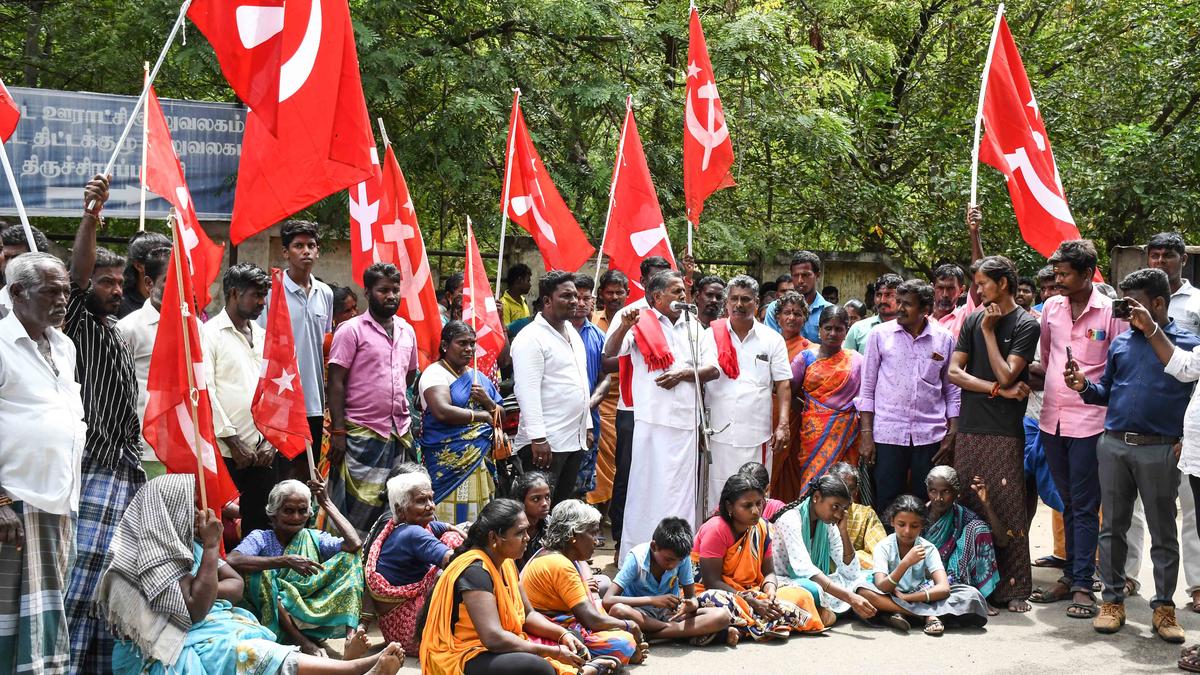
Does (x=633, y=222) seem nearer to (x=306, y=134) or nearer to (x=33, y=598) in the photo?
(x=306, y=134)

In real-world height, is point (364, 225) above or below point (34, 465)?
above

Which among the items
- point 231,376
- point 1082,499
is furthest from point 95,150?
point 1082,499

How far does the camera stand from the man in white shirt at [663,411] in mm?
7812

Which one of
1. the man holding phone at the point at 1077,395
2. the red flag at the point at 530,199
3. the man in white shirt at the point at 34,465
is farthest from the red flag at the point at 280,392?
the man holding phone at the point at 1077,395

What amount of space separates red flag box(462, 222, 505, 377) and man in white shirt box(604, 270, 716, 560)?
38.3 inches

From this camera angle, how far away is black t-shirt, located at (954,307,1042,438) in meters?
7.36

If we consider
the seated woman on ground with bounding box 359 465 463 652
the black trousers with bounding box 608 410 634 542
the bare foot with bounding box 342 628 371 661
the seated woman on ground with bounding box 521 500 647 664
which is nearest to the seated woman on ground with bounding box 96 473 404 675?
the bare foot with bounding box 342 628 371 661

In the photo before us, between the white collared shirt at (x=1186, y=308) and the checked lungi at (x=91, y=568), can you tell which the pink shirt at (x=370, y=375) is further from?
the white collared shirt at (x=1186, y=308)

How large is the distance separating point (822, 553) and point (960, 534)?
2.90 ft

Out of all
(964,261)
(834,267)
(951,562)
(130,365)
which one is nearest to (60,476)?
(130,365)

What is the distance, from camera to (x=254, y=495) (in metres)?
6.54

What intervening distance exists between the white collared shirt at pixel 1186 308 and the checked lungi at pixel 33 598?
612 cm

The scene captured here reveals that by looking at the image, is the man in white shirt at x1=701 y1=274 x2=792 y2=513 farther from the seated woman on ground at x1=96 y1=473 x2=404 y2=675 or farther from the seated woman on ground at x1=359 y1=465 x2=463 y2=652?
the seated woman on ground at x1=96 y1=473 x2=404 y2=675

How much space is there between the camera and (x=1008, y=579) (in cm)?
748
